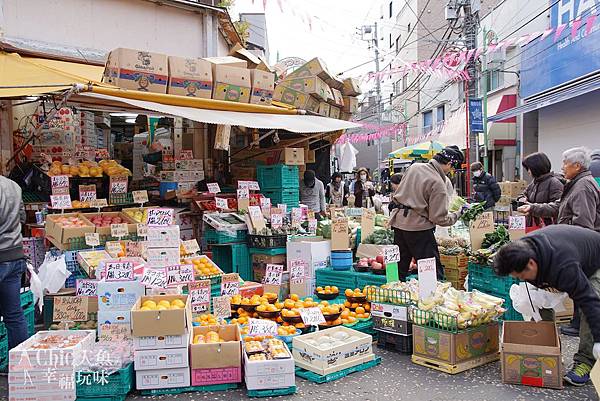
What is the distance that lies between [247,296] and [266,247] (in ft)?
3.83

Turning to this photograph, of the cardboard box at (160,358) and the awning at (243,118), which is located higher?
the awning at (243,118)

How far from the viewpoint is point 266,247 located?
24.5 feet

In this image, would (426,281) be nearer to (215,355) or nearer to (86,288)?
(215,355)

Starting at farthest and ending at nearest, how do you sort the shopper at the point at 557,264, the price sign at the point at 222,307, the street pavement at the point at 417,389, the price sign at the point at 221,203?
the price sign at the point at 221,203 → the price sign at the point at 222,307 → the street pavement at the point at 417,389 → the shopper at the point at 557,264

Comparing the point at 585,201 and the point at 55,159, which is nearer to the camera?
the point at 585,201

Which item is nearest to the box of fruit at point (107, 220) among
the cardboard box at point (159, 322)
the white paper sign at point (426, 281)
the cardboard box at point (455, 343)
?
the cardboard box at point (159, 322)

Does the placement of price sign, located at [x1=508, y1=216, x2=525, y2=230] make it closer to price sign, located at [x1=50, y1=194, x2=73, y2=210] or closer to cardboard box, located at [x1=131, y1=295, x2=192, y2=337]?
cardboard box, located at [x1=131, y1=295, x2=192, y2=337]

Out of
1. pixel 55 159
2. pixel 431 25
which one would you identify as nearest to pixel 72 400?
pixel 55 159

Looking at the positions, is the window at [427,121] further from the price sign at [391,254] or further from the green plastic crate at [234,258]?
the price sign at [391,254]

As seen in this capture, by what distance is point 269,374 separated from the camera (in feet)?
13.8

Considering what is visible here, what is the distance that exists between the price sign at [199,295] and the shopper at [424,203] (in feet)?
7.56

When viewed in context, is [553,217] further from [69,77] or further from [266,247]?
[69,77]

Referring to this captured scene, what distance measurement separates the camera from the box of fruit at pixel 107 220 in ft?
21.1

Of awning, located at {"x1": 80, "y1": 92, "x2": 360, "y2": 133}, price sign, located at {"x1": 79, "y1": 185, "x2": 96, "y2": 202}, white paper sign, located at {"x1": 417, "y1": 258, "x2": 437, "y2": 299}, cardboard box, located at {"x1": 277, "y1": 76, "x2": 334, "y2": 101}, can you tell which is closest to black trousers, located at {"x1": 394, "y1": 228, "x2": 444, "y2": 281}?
white paper sign, located at {"x1": 417, "y1": 258, "x2": 437, "y2": 299}
